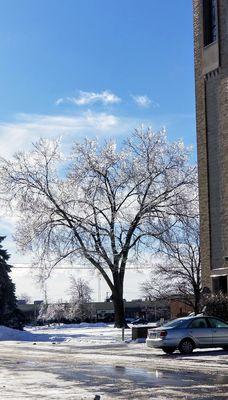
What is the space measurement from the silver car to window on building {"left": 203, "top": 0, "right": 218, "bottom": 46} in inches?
778

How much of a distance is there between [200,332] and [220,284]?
12.1m

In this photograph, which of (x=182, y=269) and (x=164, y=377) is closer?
(x=164, y=377)

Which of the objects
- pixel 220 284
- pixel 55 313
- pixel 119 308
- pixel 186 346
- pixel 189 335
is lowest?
pixel 186 346

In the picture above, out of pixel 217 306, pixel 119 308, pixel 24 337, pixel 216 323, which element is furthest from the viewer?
pixel 119 308

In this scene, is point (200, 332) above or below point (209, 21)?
below

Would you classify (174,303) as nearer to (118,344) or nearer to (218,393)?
(118,344)

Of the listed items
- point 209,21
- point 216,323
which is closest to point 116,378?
point 216,323

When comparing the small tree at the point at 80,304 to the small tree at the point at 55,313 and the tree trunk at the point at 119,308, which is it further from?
the tree trunk at the point at 119,308

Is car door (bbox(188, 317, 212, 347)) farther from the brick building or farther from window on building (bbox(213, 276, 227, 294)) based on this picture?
window on building (bbox(213, 276, 227, 294))

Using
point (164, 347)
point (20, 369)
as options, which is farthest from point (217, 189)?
point (20, 369)

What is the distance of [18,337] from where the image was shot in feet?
138

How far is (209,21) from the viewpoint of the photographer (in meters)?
38.3

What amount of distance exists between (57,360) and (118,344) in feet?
31.6

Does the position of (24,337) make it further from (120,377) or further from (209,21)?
(120,377)
